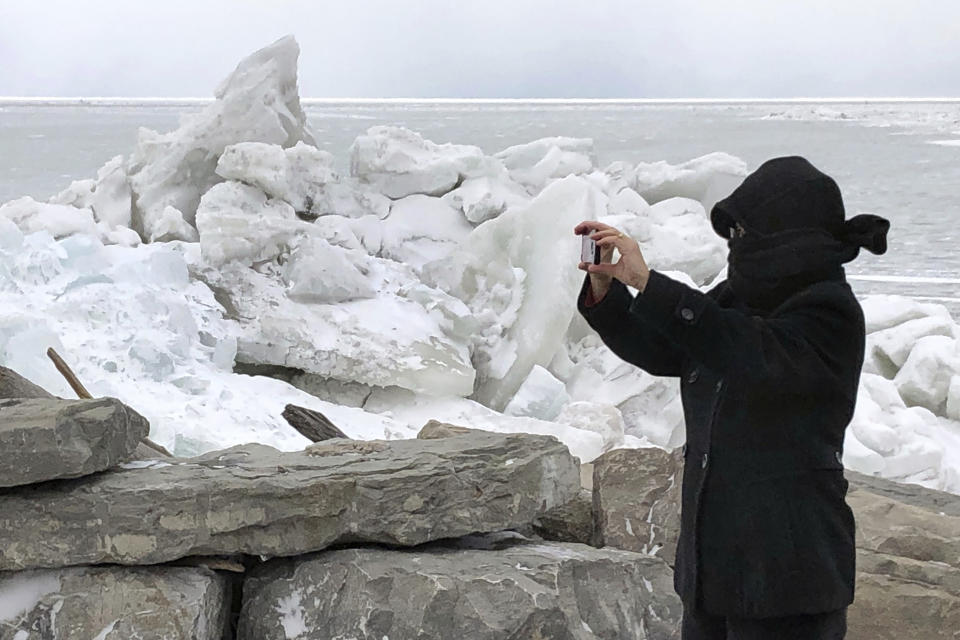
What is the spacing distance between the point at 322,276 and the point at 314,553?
3888mm


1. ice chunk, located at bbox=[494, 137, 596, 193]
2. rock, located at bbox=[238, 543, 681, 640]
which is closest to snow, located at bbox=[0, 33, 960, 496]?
ice chunk, located at bbox=[494, 137, 596, 193]

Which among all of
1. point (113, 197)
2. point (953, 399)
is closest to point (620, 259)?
point (953, 399)

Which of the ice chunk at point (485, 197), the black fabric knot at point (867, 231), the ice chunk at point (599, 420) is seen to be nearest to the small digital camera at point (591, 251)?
the black fabric knot at point (867, 231)

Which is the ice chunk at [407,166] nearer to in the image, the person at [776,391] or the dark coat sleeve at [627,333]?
the dark coat sleeve at [627,333]

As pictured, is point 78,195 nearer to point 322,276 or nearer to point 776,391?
point 322,276

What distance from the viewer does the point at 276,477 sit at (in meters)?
2.70

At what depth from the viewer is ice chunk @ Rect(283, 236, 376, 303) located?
6465mm

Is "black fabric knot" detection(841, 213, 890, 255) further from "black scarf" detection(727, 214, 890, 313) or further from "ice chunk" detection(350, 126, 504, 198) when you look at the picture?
"ice chunk" detection(350, 126, 504, 198)

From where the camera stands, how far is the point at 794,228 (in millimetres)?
1684

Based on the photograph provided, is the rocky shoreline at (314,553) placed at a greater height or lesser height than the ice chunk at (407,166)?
greater

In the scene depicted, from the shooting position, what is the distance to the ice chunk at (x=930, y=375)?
22.2ft

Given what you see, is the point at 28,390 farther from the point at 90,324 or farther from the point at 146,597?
the point at 90,324

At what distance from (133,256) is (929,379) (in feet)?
17.0

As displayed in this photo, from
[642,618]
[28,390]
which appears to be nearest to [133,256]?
[28,390]
